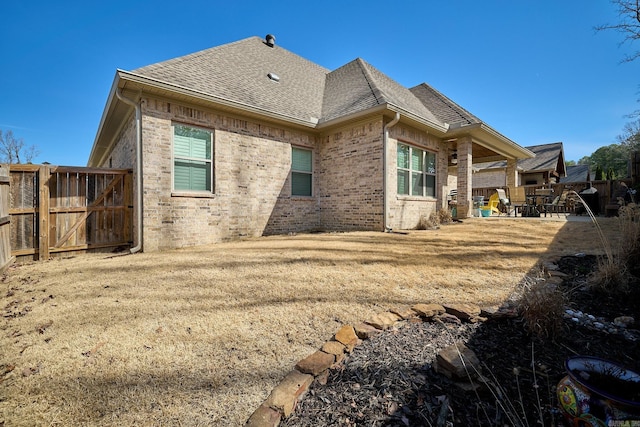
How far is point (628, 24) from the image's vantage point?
30.8ft

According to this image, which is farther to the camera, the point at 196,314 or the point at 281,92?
the point at 281,92

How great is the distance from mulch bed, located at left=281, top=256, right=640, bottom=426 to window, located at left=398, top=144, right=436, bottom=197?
257 inches

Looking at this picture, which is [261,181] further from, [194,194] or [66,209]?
[66,209]

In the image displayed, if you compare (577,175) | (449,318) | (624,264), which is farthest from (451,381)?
(577,175)

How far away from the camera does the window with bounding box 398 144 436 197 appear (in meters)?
8.48

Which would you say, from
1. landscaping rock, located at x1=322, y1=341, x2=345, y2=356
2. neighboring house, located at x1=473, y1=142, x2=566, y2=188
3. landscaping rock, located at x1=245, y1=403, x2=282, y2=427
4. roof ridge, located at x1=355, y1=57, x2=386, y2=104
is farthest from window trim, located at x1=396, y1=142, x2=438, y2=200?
neighboring house, located at x1=473, y1=142, x2=566, y2=188

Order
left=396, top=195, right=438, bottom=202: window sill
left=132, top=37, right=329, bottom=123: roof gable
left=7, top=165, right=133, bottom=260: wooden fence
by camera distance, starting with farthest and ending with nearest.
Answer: left=396, top=195, right=438, bottom=202: window sill, left=132, top=37, right=329, bottom=123: roof gable, left=7, top=165, right=133, bottom=260: wooden fence

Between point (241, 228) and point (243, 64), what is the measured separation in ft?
18.8

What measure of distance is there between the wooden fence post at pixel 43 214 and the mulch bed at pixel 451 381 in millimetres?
6976

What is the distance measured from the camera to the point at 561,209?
577 inches

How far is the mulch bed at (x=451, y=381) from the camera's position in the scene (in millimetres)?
1310

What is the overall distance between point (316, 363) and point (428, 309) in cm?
134

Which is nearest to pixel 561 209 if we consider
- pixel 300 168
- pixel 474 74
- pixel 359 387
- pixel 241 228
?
pixel 474 74

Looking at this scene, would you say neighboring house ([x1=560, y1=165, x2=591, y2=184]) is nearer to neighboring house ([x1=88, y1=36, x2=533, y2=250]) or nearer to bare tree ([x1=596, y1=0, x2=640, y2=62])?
bare tree ([x1=596, y1=0, x2=640, y2=62])
